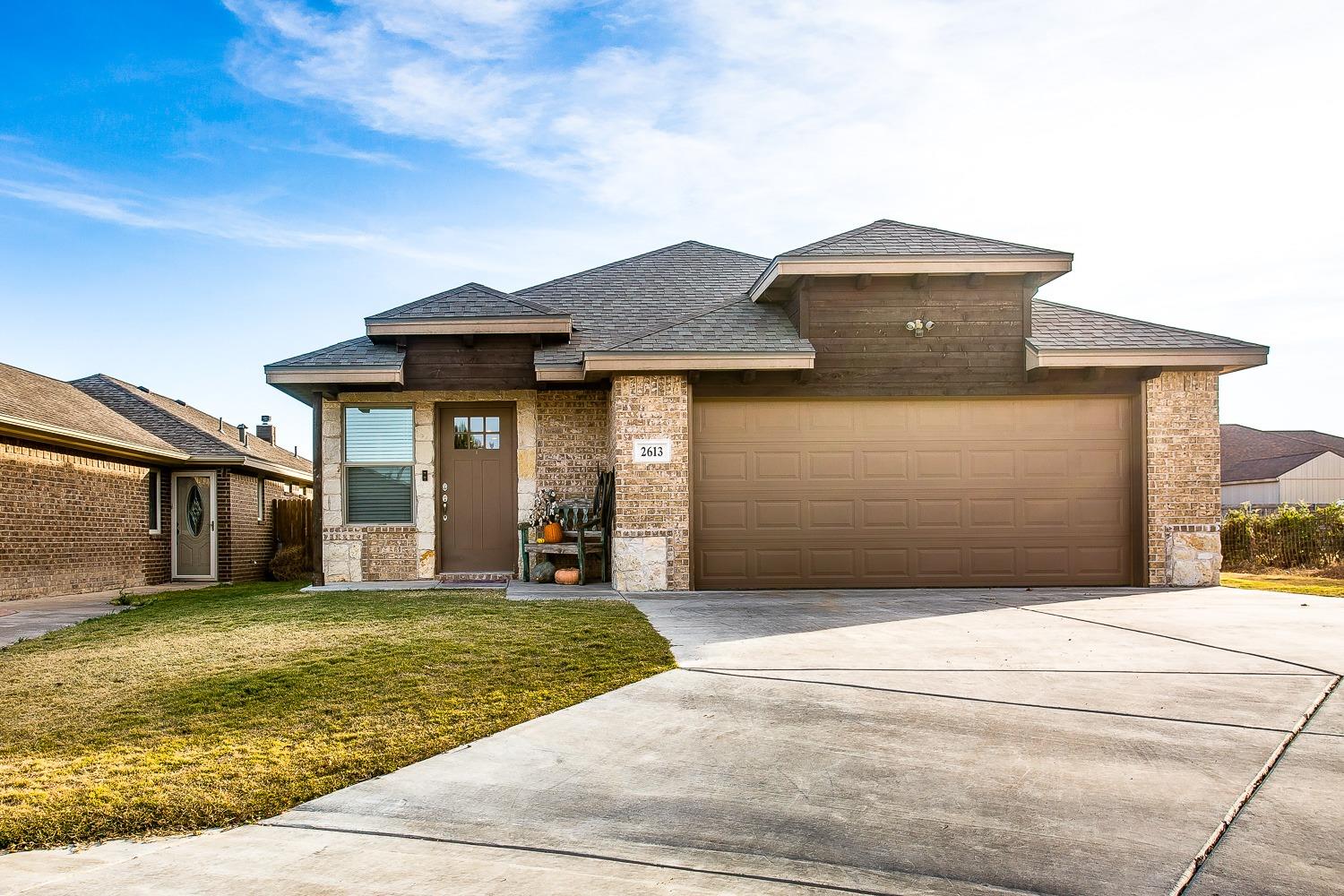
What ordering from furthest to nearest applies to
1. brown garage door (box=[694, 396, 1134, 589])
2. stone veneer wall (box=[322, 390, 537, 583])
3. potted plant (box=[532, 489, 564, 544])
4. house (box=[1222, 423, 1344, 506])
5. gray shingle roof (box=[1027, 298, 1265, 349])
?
house (box=[1222, 423, 1344, 506]) < stone veneer wall (box=[322, 390, 537, 583]) < potted plant (box=[532, 489, 564, 544]) < brown garage door (box=[694, 396, 1134, 589]) < gray shingle roof (box=[1027, 298, 1265, 349])

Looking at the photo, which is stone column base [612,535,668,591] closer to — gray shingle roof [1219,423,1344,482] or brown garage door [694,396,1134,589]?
brown garage door [694,396,1134,589]

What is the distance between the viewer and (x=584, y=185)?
13570 millimetres

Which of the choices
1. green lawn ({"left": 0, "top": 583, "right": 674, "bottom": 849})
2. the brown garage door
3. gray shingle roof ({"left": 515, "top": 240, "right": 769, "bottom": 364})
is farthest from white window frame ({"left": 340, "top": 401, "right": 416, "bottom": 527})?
the brown garage door

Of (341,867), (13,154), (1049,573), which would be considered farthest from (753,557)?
(13,154)

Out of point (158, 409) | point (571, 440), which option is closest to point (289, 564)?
point (158, 409)

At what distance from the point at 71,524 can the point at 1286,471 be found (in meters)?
35.1

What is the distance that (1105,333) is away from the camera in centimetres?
1131

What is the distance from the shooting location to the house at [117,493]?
483 inches

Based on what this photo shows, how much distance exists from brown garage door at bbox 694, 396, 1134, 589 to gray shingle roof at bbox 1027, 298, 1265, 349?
2.56 ft

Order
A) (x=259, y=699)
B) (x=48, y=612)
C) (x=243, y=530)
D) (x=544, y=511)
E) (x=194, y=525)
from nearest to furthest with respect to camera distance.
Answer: (x=259, y=699)
(x=48, y=612)
(x=544, y=511)
(x=194, y=525)
(x=243, y=530)

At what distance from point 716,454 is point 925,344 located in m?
2.94

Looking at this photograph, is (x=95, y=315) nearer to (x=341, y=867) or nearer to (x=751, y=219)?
(x=751, y=219)

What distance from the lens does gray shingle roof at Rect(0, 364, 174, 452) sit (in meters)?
12.3

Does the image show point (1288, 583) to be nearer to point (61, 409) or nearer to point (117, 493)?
point (117, 493)
